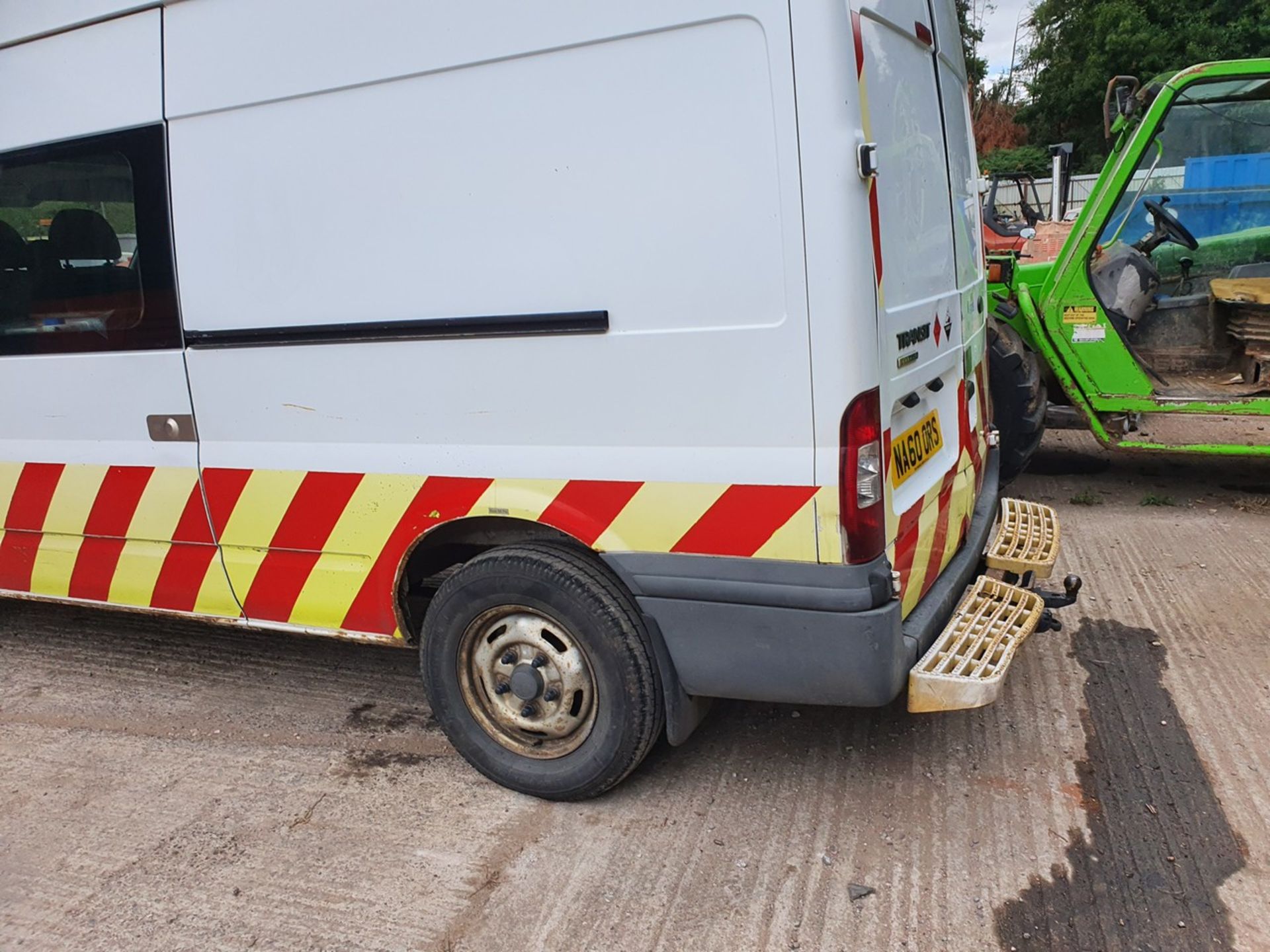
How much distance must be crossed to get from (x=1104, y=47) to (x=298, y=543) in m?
26.4

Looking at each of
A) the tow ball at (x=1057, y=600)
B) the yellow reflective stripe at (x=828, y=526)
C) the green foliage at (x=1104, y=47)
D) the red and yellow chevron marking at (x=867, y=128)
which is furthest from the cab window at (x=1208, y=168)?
the green foliage at (x=1104, y=47)

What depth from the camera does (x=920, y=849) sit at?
2.79 meters

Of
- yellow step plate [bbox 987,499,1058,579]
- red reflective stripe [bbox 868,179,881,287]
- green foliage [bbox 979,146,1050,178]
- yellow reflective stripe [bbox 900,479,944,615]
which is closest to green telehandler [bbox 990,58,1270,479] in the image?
yellow step plate [bbox 987,499,1058,579]

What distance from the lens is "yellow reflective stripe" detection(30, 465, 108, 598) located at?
3.59 metres

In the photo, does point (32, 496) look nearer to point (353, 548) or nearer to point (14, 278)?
point (14, 278)

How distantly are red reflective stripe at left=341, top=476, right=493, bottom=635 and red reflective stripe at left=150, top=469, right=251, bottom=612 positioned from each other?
0.56 metres

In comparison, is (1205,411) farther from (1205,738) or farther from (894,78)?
(894,78)

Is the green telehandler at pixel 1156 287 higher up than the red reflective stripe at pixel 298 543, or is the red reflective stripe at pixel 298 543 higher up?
the green telehandler at pixel 1156 287

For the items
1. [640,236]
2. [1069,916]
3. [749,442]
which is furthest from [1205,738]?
[640,236]

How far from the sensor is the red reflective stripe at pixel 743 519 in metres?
2.55

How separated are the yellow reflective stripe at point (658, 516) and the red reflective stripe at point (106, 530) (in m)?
1.78

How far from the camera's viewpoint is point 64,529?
372 centimetres

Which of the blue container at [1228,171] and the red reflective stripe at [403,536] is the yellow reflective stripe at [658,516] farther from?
the blue container at [1228,171]

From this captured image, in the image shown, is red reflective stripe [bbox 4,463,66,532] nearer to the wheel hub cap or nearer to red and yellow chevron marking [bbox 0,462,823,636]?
red and yellow chevron marking [bbox 0,462,823,636]
